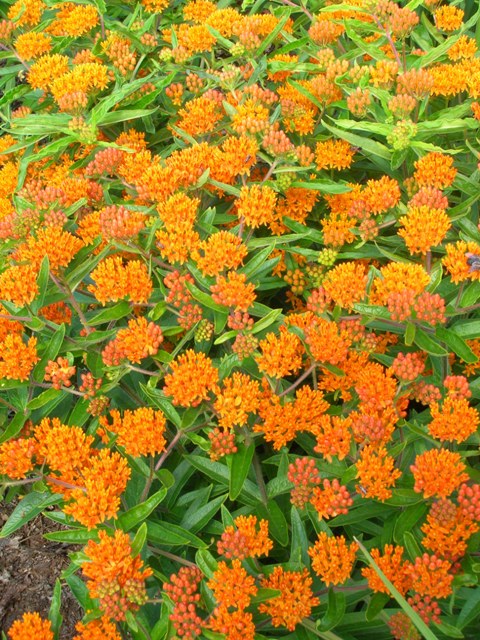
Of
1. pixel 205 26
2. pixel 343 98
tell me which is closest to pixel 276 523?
pixel 343 98

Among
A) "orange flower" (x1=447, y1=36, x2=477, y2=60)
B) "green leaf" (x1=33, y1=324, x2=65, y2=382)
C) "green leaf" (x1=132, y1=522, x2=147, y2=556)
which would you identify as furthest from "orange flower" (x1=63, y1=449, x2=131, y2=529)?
"orange flower" (x1=447, y1=36, x2=477, y2=60)

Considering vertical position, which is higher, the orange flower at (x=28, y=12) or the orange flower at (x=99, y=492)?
the orange flower at (x=28, y=12)

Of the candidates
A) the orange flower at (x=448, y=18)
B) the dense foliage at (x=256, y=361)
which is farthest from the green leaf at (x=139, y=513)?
the orange flower at (x=448, y=18)

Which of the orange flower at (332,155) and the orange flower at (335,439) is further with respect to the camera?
the orange flower at (332,155)

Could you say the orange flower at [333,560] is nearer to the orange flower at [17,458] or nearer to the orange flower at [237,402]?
the orange flower at [237,402]

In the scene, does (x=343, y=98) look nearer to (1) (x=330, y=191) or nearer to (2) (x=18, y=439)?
(1) (x=330, y=191)

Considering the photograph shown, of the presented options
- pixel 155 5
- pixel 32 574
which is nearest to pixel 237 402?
pixel 32 574

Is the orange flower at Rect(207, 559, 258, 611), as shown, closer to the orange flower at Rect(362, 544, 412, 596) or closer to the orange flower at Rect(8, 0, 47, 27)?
the orange flower at Rect(362, 544, 412, 596)

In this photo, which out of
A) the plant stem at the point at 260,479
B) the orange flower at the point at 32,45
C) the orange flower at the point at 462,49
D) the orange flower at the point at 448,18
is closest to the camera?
the plant stem at the point at 260,479
